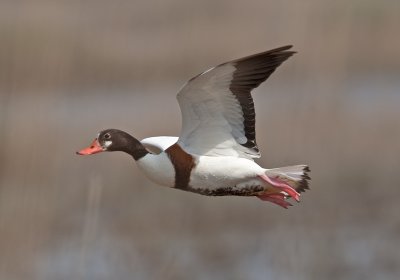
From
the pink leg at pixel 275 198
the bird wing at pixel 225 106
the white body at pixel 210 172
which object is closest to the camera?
the bird wing at pixel 225 106

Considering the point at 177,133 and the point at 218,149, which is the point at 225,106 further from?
the point at 177,133

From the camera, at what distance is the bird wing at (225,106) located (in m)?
5.49

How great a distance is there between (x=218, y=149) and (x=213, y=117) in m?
0.20

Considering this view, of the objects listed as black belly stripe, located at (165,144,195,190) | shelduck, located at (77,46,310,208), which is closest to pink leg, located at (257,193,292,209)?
shelduck, located at (77,46,310,208)

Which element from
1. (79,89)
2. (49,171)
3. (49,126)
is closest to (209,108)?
(49,171)

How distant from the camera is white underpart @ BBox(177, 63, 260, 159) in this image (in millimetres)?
5508

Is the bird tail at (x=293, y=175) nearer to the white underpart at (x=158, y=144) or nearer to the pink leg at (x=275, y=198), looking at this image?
the pink leg at (x=275, y=198)

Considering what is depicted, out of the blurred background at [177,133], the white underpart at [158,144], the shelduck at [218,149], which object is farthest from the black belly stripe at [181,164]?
the blurred background at [177,133]

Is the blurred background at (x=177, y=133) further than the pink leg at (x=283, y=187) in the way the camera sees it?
Yes

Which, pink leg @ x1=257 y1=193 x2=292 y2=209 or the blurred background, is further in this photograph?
the blurred background

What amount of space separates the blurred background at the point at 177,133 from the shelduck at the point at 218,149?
14.5 inches

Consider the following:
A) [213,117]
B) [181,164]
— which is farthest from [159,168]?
[213,117]

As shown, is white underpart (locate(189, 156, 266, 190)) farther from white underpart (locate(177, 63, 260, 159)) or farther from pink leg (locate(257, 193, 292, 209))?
pink leg (locate(257, 193, 292, 209))

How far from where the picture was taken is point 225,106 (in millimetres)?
5711
